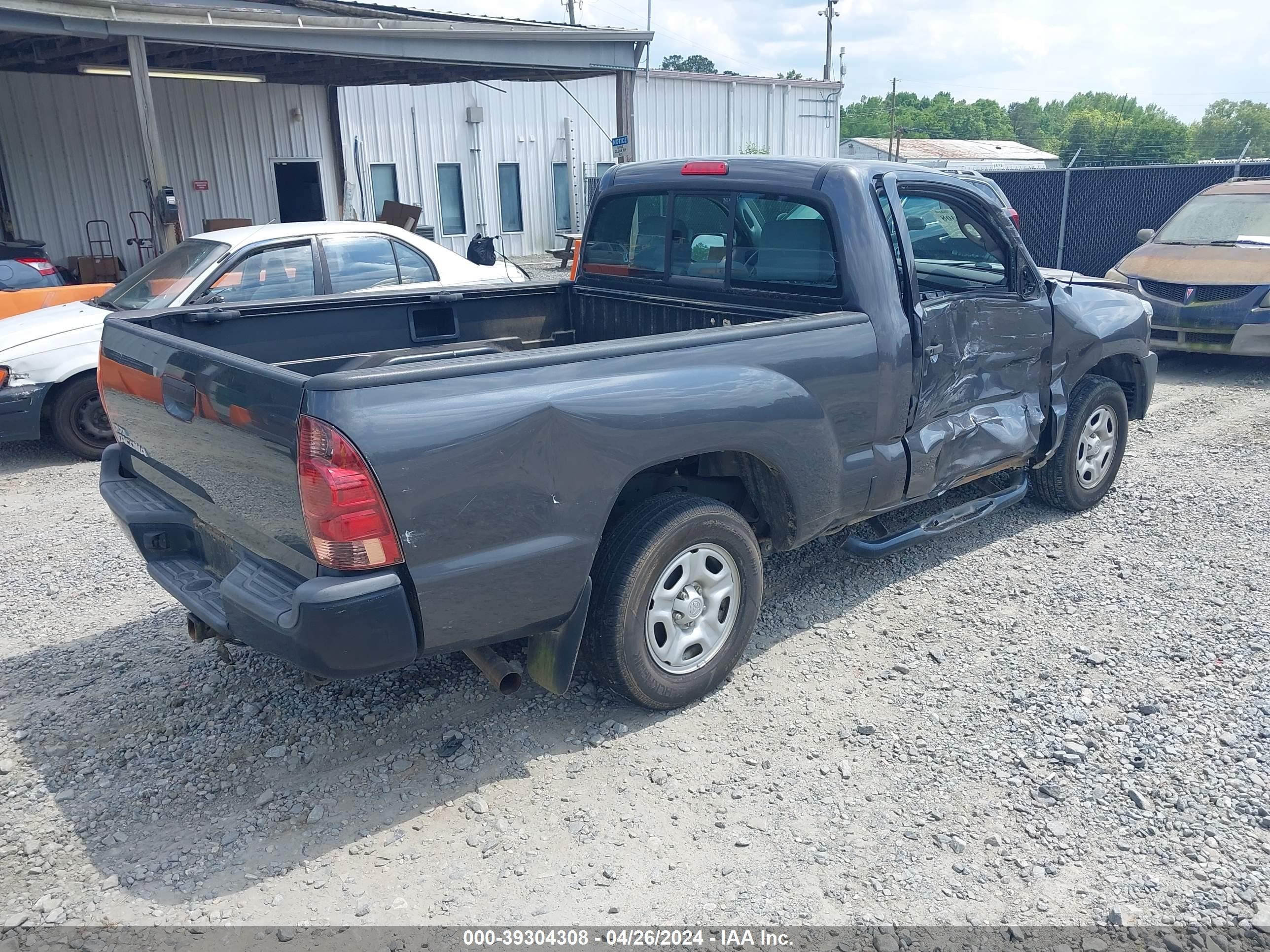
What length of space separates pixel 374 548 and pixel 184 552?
1.34 m

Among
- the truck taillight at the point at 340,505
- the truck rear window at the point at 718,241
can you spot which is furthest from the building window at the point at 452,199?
the truck taillight at the point at 340,505

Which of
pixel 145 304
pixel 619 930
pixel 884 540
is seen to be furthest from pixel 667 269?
pixel 145 304

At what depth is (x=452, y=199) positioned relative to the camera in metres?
22.1

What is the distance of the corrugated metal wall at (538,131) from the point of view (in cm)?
2016

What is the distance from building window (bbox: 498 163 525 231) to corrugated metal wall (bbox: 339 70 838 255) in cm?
13

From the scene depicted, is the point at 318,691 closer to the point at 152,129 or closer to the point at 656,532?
the point at 656,532

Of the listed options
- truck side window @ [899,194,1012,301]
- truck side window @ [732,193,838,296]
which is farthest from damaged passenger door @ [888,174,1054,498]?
truck side window @ [732,193,838,296]

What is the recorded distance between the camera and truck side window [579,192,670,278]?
16.1 ft

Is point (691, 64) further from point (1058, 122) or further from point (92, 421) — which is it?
point (92, 421)

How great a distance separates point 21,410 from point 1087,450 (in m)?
7.21

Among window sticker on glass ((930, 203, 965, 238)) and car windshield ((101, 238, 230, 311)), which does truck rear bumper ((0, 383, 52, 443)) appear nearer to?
car windshield ((101, 238, 230, 311))

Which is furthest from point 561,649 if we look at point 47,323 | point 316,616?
point 47,323

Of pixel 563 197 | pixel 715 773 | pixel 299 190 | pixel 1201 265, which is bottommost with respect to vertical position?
pixel 715 773

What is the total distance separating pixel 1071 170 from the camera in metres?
15.6
